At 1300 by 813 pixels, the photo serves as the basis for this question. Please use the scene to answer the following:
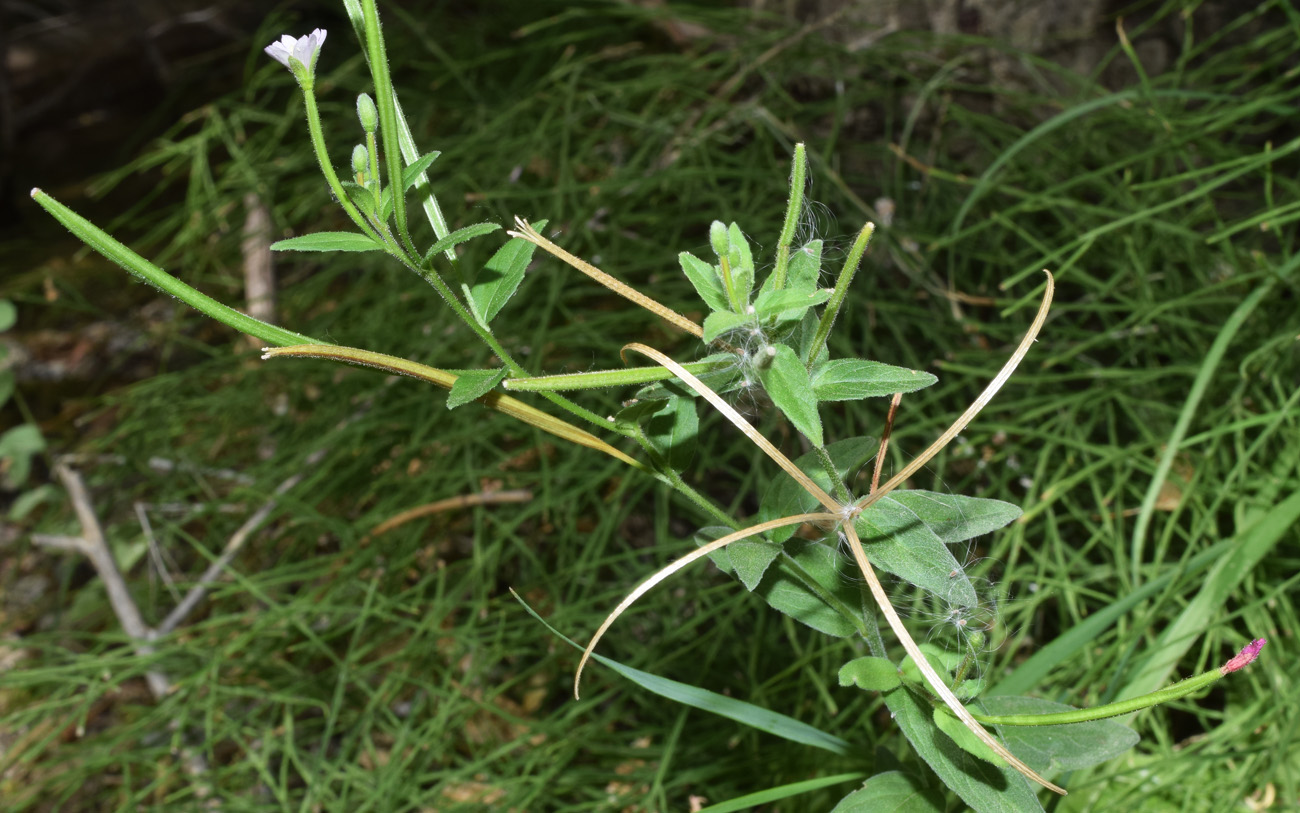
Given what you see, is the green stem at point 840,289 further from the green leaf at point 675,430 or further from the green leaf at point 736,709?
the green leaf at point 736,709

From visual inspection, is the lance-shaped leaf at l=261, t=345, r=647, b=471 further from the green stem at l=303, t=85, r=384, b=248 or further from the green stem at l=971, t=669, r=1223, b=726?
the green stem at l=971, t=669, r=1223, b=726

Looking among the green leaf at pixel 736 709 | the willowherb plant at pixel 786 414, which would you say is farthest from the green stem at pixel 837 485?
the green leaf at pixel 736 709

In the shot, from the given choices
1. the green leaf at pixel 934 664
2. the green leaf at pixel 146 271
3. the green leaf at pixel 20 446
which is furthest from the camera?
the green leaf at pixel 20 446

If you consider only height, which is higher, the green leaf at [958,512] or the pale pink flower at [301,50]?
the pale pink flower at [301,50]

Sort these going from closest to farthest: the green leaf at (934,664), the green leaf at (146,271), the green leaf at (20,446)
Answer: the green leaf at (146,271), the green leaf at (934,664), the green leaf at (20,446)

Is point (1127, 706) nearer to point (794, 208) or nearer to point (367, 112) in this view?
point (794, 208)

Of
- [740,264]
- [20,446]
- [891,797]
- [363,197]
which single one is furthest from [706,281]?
[20,446]

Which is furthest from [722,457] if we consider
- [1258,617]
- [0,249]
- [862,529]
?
[0,249]

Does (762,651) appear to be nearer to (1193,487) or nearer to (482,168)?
(1193,487)
